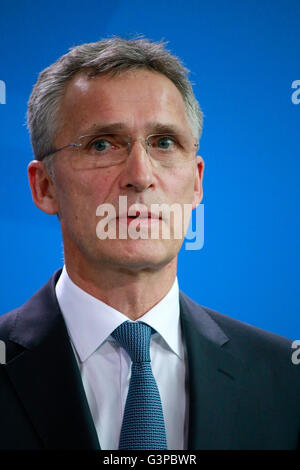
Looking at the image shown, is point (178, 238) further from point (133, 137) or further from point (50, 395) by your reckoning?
point (50, 395)

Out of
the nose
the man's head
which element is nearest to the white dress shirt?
the man's head

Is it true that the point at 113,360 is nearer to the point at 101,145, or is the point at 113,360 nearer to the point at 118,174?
the point at 118,174

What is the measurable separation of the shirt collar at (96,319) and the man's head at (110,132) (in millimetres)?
122

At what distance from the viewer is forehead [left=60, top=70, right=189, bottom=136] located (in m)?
1.97

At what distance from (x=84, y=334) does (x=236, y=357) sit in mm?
549

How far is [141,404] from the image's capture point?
1785mm

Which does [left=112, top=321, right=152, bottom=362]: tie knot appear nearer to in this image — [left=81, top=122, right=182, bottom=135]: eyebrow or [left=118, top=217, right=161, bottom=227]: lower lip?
[left=118, top=217, right=161, bottom=227]: lower lip

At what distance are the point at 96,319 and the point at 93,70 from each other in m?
0.86

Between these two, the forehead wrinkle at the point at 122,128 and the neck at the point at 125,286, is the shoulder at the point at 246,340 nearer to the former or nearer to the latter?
the neck at the point at 125,286

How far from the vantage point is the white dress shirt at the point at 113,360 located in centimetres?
183

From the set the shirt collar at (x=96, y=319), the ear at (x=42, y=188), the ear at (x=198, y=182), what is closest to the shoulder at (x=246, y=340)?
the shirt collar at (x=96, y=319)

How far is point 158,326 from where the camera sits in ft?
6.48

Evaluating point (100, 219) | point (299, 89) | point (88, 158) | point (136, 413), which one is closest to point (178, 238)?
point (100, 219)

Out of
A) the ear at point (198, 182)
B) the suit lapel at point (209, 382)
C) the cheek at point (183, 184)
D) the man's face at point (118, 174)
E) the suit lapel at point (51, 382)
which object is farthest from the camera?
the ear at point (198, 182)
